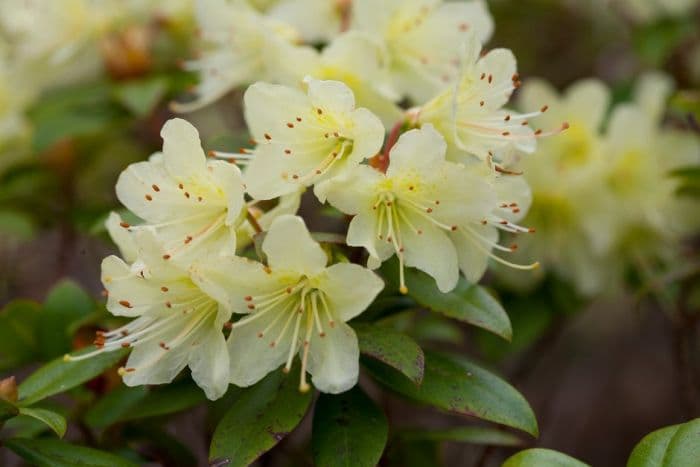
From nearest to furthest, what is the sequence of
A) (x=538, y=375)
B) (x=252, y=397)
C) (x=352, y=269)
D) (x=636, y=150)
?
(x=352, y=269), (x=252, y=397), (x=636, y=150), (x=538, y=375)

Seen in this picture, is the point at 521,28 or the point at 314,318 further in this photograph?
the point at 521,28

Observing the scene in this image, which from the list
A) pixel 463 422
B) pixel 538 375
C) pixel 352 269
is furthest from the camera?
pixel 538 375

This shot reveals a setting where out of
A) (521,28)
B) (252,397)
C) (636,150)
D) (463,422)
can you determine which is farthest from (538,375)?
(252,397)

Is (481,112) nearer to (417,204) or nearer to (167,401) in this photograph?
(417,204)

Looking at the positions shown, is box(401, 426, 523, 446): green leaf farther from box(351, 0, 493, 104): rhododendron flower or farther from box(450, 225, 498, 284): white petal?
box(351, 0, 493, 104): rhododendron flower

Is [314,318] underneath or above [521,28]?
above

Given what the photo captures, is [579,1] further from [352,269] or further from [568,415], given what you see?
[352,269]

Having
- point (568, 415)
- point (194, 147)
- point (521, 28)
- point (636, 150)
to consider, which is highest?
point (194, 147)
